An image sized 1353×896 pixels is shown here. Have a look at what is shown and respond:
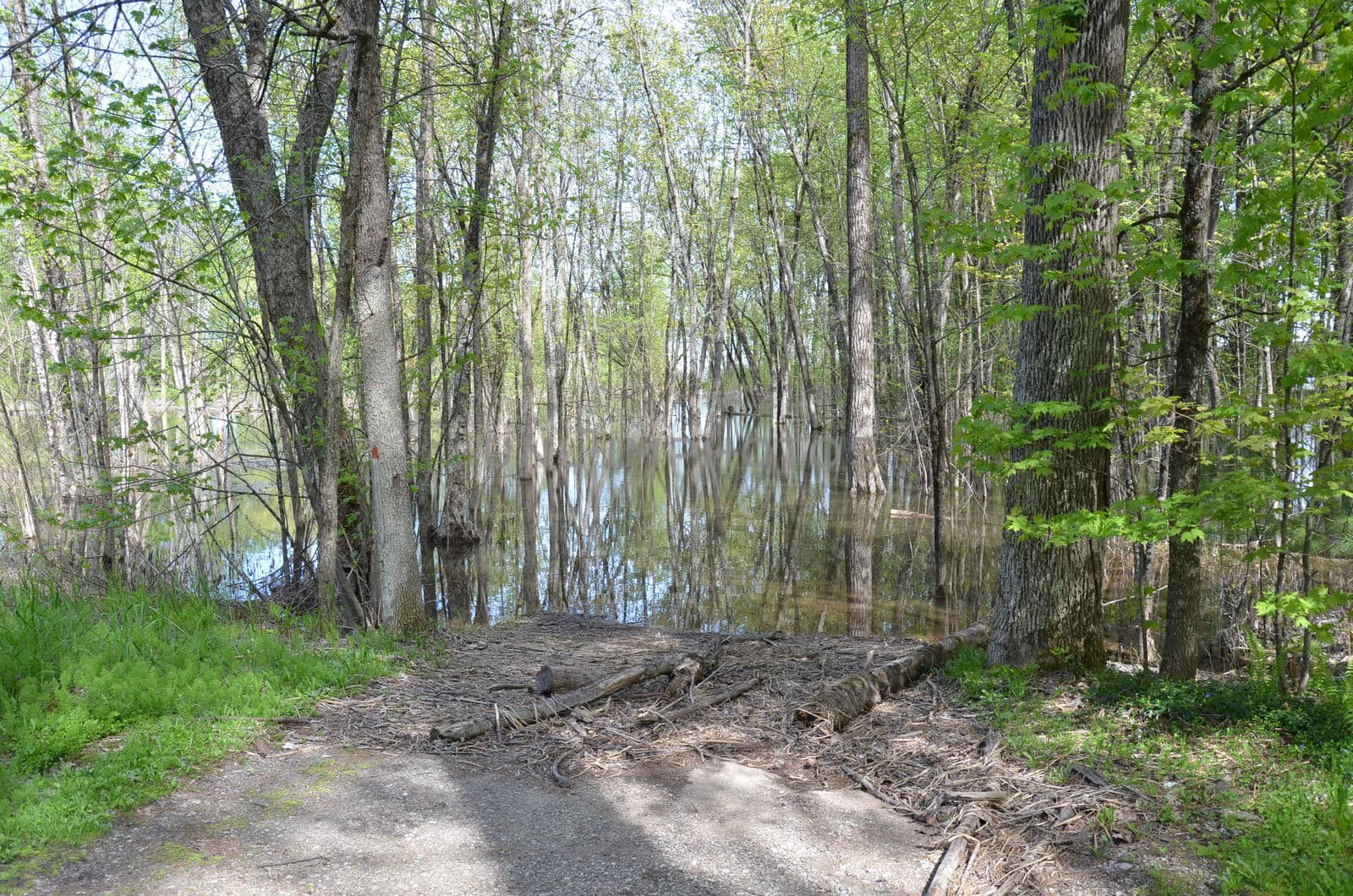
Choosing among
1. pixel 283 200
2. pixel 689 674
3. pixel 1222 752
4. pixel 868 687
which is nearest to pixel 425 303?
pixel 283 200

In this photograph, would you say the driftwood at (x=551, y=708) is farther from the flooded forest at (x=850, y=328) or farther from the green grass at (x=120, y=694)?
the flooded forest at (x=850, y=328)

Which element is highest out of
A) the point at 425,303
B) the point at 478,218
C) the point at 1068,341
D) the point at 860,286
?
the point at 860,286

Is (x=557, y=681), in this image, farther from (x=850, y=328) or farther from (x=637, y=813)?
(x=850, y=328)

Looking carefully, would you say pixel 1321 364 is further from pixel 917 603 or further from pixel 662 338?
pixel 662 338

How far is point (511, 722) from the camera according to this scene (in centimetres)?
452

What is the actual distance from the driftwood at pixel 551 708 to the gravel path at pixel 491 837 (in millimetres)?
406

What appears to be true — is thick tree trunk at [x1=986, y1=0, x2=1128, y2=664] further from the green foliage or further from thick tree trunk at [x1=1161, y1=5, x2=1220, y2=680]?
the green foliage

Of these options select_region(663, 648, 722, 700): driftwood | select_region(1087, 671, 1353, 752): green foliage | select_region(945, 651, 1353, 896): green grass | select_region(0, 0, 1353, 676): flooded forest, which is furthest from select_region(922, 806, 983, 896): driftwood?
select_region(663, 648, 722, 700): driftwood

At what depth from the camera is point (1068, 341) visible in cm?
472

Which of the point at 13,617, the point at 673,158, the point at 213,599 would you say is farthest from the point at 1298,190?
the point at 673,158

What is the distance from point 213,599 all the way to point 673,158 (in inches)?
995

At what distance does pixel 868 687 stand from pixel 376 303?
15.3 feet

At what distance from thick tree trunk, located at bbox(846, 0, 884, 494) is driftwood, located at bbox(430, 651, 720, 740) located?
10.8m

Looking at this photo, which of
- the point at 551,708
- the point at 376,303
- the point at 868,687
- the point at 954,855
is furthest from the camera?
the point at 376,303
